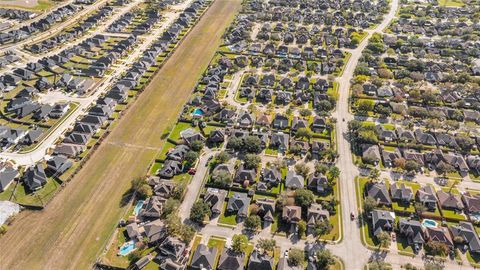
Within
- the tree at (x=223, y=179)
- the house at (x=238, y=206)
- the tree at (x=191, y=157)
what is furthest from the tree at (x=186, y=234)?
the tree at (x=191, y=157)

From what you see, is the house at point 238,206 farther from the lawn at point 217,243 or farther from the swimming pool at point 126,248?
the swimming pool at point 126,248

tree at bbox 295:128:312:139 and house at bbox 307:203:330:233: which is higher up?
tree at bbox 295:128:312:139

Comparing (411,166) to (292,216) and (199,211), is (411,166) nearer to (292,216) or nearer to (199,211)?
(292,216)

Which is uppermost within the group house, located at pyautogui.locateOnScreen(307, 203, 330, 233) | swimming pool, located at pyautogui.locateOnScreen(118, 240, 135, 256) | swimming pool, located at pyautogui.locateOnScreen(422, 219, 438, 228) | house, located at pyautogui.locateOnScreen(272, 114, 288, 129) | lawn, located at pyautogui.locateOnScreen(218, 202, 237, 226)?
house, located at pyautogui.locateOnScreen(272, 114, 288, 129)

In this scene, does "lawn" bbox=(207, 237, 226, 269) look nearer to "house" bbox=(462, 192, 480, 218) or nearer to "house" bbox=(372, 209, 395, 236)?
"house" bbox=(372, 209, 395, 236)

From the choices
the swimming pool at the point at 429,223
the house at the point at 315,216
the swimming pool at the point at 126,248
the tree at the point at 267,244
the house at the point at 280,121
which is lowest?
the swimming pool at the point at 429,223

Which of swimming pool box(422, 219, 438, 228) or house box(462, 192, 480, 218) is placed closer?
swimming pool box(422, 219, 438, 228)

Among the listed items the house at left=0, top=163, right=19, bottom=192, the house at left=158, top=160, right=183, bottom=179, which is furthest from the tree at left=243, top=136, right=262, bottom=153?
the house at left=0, top=163, right=19, bottom=192
